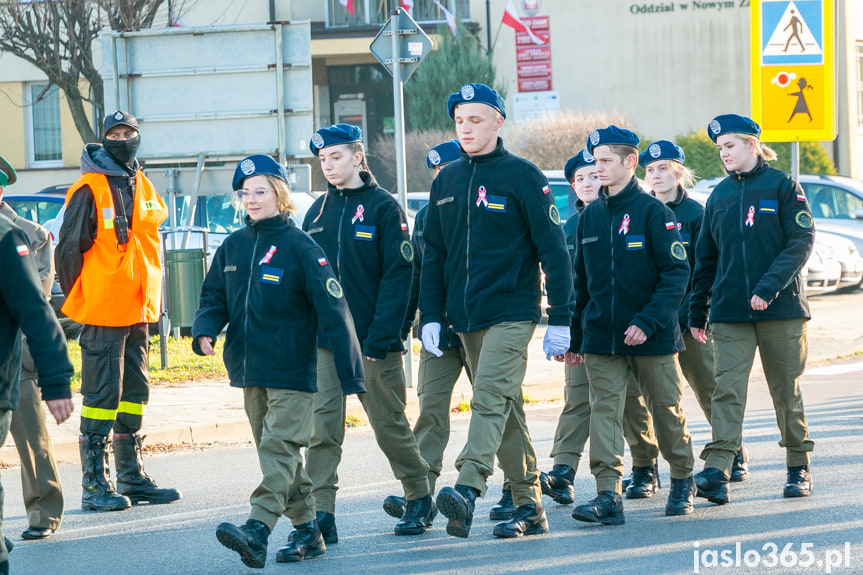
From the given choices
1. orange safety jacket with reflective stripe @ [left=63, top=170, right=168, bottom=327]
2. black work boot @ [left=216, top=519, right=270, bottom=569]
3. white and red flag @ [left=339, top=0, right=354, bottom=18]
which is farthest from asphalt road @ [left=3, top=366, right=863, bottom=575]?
white and red flag @ [left=339, top=0, right=354, bottom=18]

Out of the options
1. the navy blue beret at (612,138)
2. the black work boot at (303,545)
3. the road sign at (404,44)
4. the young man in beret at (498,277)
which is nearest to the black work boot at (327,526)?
the black work boot at (303,545)

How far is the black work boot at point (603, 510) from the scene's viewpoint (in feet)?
21.0

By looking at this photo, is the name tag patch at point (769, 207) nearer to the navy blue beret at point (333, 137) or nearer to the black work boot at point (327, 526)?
the navy blue beret at point (333, 137)

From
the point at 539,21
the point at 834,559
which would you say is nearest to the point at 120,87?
the point at 834,559

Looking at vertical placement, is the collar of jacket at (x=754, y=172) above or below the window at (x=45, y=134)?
below

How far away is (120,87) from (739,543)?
31.2 feet

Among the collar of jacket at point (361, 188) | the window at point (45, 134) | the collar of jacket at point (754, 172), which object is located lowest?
the collar of jacket at point (361, 188)

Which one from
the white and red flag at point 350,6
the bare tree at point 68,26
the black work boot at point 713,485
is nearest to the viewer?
the black work boot at point 713,485

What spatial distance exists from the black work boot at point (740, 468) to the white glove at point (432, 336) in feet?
7.40

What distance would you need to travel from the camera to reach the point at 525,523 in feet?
20.6

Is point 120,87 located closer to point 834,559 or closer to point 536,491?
point 536,491

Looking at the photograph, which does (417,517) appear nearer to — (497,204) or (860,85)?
(497,204)

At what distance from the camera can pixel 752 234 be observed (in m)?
7.10

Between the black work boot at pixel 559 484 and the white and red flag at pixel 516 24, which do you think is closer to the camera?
the black work boot at pixel 559 484
